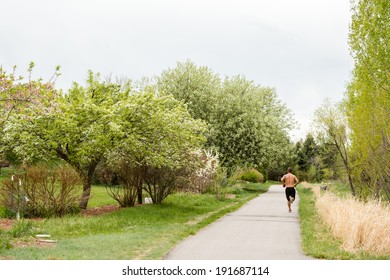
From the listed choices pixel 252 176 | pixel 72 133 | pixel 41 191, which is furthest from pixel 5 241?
pixel 252 176

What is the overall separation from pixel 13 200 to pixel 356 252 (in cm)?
1250

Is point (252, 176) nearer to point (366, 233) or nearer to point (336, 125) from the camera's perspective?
point (336, 125)

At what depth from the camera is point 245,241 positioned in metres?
13.4

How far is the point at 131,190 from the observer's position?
2266 cm

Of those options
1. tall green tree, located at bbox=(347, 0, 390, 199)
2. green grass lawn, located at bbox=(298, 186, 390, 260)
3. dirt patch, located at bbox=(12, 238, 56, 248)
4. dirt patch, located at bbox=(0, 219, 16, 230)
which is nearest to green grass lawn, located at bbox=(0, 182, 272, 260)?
dirt patch, located at bbox=(12, 238, 56, 248)

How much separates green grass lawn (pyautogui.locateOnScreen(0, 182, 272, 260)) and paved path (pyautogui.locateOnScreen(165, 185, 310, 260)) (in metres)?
0.45

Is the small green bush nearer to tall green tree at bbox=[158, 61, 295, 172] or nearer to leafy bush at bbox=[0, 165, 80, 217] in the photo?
tall green tree at bbox=[158, 61, 295, 172]

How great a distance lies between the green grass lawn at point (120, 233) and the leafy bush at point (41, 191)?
1349 millimetres

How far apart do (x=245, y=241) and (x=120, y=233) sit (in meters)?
3.69

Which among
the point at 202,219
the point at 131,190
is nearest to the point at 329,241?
the point at 202,219

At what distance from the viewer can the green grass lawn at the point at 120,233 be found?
36.7ft

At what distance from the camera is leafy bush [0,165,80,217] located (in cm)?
1880

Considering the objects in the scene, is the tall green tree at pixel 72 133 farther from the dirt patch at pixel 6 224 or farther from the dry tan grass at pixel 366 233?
the dry tan grass at pixel 366 233
